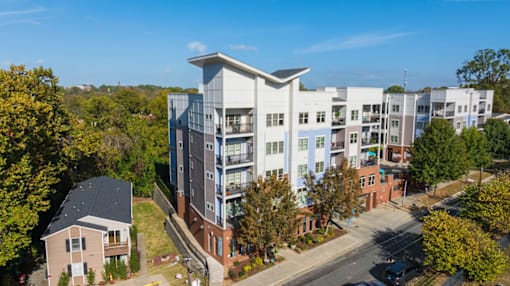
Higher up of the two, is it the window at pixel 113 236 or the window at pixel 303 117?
the window at pixel 303 117

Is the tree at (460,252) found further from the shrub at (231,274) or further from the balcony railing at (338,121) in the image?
the balcony railing at (338,121)

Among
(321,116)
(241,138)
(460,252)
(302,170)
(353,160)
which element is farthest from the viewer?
(353,160)

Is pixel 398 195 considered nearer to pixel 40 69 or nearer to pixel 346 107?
pixel 346 107

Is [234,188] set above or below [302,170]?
below

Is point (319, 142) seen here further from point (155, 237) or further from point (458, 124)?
point (458, 124)

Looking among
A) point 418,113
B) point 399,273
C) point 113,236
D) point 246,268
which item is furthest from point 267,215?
point 418,113

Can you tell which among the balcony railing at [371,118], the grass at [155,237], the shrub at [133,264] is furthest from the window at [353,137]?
the shrub at [133,264]
